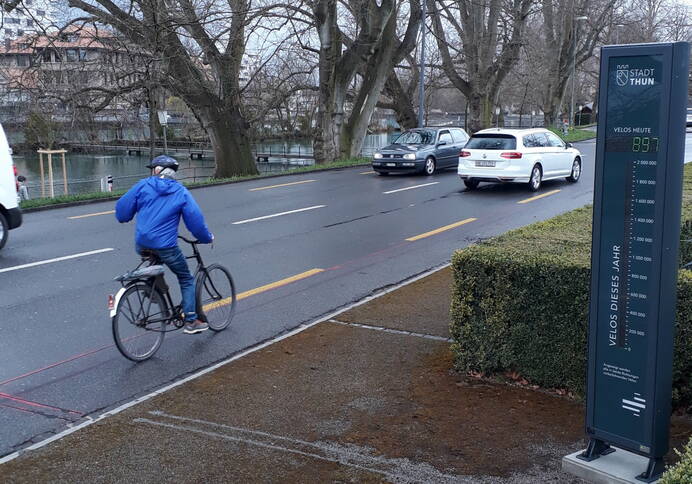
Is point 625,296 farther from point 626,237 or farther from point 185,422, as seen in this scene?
point 185,422

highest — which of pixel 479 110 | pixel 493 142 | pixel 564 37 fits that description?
pixel 564 37

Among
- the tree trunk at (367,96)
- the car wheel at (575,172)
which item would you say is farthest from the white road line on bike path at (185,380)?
the tree trunk at (367,96)

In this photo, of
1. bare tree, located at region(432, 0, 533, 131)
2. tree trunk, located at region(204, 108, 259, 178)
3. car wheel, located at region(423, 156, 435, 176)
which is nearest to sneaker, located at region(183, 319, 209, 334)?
car wheel, located at region(423, 156, 435, 176)

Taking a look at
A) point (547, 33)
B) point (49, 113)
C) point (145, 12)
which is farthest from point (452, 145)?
point (547, 33)

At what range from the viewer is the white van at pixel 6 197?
1220 centimetres

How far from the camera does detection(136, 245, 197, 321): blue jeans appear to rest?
7.04 m

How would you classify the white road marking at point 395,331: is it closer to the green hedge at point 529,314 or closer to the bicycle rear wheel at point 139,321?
the green hedge at point 529,314

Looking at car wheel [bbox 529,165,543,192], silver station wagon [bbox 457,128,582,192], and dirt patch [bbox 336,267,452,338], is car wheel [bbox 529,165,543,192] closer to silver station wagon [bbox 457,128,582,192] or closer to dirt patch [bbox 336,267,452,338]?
silver station wagon [bbox 457,128,582,192]

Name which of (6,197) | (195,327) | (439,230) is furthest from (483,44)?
(195,327)

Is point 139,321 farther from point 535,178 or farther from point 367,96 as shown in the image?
point 367,96

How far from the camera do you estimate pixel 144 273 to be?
6.75 m

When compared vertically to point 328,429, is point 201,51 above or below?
above

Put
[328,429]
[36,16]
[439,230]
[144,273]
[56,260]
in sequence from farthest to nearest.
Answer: [36,16] < [439,230] < [56,260] < [144,273] < [328,429]

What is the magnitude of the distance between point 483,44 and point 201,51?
15.7m
